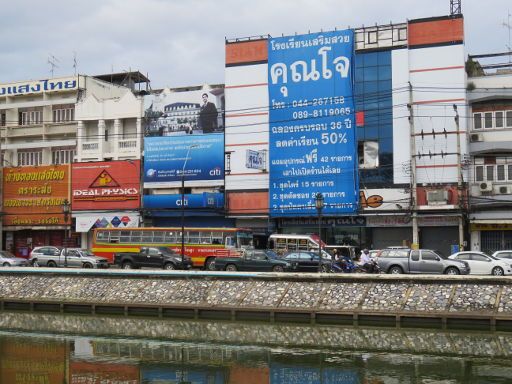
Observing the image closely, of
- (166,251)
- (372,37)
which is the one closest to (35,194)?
(166,251)

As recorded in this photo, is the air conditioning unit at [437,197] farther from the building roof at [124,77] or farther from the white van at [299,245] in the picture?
the building roof at [124,77]

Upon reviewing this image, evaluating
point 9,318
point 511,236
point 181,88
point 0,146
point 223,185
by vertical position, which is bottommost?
point 9,318

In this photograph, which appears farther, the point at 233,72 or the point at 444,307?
the point at 233,72

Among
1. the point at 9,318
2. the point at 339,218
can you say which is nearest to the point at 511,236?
the point at 339,218

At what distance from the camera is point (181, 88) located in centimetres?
5619

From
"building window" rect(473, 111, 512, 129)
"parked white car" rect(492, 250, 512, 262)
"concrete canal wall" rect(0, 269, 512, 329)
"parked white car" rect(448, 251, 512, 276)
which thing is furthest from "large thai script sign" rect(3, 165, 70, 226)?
"parked white car" rect(492, 250, 512, 262)

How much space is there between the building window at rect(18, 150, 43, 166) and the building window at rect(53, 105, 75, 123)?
3.40m

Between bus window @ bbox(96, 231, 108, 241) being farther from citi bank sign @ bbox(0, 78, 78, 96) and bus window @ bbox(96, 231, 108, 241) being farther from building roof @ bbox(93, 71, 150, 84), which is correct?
building roof @ bbox(93, 71, 150, 84)

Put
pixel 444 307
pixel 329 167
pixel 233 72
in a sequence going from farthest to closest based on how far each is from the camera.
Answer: pixel 233 72
pixel 329 167
pixel 444 307

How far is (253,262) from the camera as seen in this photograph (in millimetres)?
37344

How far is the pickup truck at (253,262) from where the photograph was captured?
121 ft

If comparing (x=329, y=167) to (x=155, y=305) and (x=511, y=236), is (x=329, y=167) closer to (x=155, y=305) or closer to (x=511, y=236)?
(x=511, y=236)

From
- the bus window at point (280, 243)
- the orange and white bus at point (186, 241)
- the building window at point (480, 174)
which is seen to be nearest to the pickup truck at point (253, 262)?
the orange and white bus at point (186, 241)

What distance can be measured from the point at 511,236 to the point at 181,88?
27995 mm
